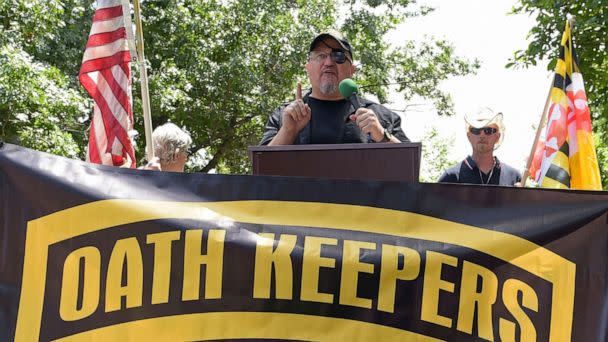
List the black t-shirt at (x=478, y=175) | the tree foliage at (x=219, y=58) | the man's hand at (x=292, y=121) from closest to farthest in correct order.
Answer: the man's hand at (x=292, y=121)
the black t-shirt at (x=478, y=175)
the tree foliage at (x=219, y=58)

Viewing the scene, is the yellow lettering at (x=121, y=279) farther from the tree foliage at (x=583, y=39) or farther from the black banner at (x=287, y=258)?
the tree foliage at (x=583, y=39)

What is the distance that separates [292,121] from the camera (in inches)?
166

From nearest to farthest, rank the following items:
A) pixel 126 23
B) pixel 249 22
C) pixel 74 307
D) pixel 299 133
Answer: pixel 74 307, pixel 299 133, pixel 126 23, pixel 249 22

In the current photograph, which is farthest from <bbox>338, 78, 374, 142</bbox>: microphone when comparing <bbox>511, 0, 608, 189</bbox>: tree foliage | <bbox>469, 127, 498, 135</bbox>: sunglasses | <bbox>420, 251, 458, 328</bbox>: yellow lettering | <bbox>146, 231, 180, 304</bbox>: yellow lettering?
<bbox>511, 0, 608, 189</bbox>: tree foliage

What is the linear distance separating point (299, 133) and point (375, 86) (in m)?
18.5

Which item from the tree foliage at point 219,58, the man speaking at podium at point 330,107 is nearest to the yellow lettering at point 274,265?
the man speaking at podium at point 330,107

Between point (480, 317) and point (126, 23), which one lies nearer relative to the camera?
point (480, 317)

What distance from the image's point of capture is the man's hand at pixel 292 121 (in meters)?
4.19

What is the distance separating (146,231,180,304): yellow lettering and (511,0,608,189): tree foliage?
1056 cm

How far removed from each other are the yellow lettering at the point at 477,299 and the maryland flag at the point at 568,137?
8.62 feet

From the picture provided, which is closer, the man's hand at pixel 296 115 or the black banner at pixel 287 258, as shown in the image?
the black banner at pixel 287 258

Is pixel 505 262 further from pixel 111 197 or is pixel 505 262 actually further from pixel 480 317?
pixel 111 197

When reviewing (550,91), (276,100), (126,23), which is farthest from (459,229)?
(276,100)

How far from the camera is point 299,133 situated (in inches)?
176
